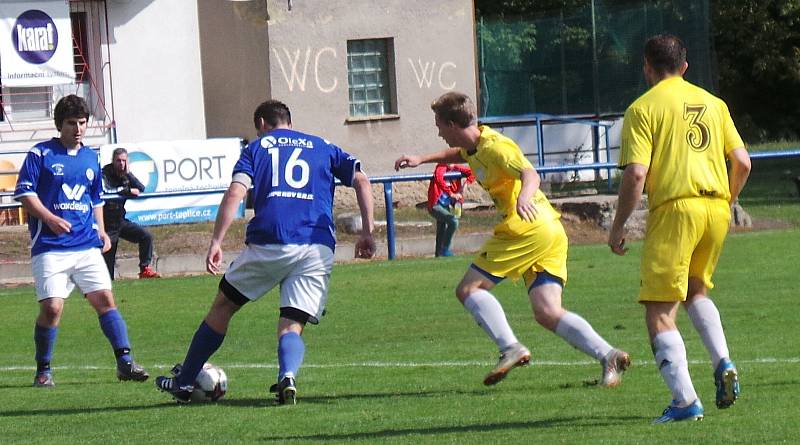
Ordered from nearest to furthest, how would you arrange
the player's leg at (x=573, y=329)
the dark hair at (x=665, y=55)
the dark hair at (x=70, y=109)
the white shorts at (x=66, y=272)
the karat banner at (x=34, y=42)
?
the dark hair at (x=665, y=55)
the player's leg at (x=573, y=329)
the dark hair at (x=70, y=109)
the white shorts at (x=66, y=272)
the karat banner at (x=34, y=42)

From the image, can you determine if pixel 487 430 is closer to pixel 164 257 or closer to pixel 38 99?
pixel 164 257

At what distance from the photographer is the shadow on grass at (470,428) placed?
7.30 metres

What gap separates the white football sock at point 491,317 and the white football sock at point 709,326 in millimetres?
1321

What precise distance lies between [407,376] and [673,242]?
9.66 ft

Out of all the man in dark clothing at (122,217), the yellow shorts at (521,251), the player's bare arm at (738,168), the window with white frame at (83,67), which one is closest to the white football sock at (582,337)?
the yellow shorts at (521,251)

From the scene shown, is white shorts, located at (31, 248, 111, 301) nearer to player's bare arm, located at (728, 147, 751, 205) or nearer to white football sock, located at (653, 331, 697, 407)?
white football sock, located at (653, 331, 697, 407)

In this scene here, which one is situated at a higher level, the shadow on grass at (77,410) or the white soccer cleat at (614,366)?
the white soccer cleat at (614,366)

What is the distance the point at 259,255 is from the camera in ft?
27.8

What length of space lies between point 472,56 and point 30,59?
28.6ft

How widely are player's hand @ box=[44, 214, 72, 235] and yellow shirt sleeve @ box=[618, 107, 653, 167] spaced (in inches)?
164

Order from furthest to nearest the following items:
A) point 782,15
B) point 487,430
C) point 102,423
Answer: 1. point 782,15
2. point 102,423
3. point 487,430

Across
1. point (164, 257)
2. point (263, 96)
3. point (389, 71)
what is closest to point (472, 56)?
point (389, 71)

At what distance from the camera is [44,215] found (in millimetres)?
9578

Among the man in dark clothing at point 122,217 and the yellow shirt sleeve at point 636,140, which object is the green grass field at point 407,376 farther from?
the man in dark clothing at point 122,217
